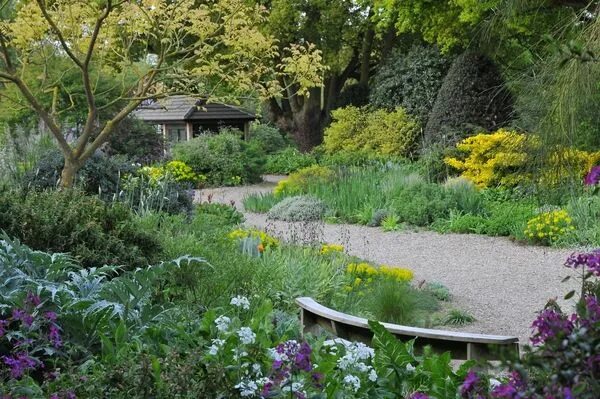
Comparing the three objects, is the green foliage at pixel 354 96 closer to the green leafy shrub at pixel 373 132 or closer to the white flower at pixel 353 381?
the green leafy shrub at pixel 373 132

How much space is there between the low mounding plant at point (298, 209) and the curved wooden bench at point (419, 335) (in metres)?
7.74

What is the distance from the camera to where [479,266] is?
9.31 metres

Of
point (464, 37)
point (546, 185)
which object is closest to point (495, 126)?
point (464, 37)

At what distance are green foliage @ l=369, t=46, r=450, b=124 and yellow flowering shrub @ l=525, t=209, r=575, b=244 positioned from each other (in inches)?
444

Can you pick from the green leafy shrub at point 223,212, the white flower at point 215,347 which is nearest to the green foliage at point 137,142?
the green leafy shrub at point 223,212

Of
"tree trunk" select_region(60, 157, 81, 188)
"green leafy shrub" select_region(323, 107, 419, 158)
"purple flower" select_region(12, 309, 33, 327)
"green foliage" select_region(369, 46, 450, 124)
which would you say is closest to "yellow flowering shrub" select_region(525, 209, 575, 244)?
"tree trunk" select_region(60, 157, 81, 188)

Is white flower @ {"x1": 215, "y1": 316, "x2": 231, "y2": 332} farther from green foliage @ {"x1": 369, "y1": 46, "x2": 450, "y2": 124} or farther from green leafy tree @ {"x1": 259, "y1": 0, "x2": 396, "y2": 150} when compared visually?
green leafy tree @ {"x1": 259, "y1": 0, "x2": 396, "y2": 150}

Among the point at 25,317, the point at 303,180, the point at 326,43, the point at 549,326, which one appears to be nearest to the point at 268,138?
the point at 326,43

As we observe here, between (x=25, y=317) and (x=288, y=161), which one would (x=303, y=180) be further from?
(x=25, y=317)

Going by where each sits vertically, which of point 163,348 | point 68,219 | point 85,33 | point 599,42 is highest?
point 85,33

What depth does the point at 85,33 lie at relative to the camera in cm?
1033

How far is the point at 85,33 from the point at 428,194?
6.16 meters

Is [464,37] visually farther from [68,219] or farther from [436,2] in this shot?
[68,219]

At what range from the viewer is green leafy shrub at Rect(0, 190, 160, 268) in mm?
5445
